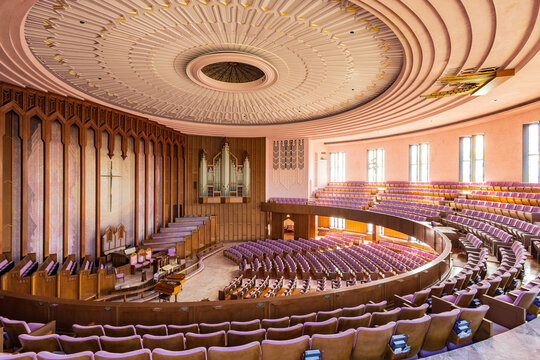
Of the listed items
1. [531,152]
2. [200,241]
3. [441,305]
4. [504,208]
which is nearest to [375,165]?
[531,152]

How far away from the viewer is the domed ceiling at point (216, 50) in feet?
13.9

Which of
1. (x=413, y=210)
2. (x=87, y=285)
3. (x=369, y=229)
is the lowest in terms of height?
(x=369, y=229)

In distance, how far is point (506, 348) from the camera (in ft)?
7.45

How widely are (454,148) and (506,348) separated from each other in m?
12.4

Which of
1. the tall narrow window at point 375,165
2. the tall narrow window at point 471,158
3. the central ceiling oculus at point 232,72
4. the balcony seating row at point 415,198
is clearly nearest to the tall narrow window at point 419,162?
the tall narrow window at point 375,165

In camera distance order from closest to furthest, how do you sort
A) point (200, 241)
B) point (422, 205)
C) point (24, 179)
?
point (24, 179), point (422, 205), point (200, 241)

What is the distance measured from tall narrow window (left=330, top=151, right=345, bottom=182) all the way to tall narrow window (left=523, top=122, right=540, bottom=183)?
9.46 m

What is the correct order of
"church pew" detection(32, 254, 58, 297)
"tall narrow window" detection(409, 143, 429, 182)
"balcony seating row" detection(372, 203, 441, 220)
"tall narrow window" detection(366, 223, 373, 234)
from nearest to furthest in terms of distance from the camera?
1. "church pew" detection(32, 254, 58, 297)
2. "balcony seating row" detection(372, 203, 441, 220)
3. "tall narrow window" detection(409, 143, 429, 182)
4. "tall narrow window" detection(366, 223, 373, 234)

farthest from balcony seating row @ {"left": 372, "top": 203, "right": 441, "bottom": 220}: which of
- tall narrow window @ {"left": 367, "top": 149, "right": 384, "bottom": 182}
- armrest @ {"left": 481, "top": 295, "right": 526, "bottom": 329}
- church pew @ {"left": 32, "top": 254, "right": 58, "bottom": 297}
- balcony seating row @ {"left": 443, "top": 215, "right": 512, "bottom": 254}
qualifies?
church pew @ {"left": 32, "top": 254, "right": 58, "bottom": 297}

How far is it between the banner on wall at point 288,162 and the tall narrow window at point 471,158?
714 centimetres

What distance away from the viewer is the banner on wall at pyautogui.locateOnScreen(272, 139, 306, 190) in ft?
48.0

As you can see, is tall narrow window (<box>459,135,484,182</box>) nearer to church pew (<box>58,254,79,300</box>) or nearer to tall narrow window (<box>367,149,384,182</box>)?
tall narrow window (<box>367,149,384,182</box>)

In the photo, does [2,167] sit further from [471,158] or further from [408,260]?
[471,158]

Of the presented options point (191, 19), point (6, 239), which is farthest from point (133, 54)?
point (6, 239)
